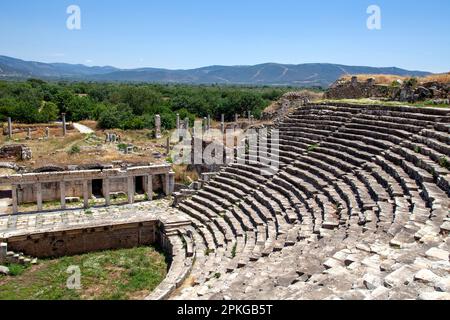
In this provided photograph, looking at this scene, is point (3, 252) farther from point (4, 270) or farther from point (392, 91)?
point (392, 91)

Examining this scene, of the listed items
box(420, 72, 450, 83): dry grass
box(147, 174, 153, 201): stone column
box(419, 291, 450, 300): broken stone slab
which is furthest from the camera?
box(147, 174, 153, 201): stone column

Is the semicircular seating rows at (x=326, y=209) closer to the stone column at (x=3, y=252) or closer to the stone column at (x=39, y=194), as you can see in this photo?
the stone column at (x=3, y=252)

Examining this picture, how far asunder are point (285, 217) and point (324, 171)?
2893 millimetres

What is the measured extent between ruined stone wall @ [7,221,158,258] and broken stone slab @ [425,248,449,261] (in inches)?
471

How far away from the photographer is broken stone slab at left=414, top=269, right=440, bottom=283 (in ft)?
19.8

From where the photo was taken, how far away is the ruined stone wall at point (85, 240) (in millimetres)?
15805

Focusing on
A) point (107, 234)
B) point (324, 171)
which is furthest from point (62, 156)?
point (324, 171)

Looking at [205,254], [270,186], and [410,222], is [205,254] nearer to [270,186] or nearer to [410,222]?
[270,186]

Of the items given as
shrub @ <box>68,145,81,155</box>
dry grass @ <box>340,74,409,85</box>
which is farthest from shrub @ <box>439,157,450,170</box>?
shrub @ <box>68,145,81,155</box>

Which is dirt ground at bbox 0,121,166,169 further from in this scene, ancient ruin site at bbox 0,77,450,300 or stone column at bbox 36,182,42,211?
stone column at bbox 36,182,42,211

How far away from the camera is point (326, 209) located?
1223 centimetres

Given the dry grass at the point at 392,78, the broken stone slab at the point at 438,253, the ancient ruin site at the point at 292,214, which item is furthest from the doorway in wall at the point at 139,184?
the broken stone slab at the point at 438,253

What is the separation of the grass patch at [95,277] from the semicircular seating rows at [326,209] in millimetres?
1557

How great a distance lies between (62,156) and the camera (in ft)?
97.1
